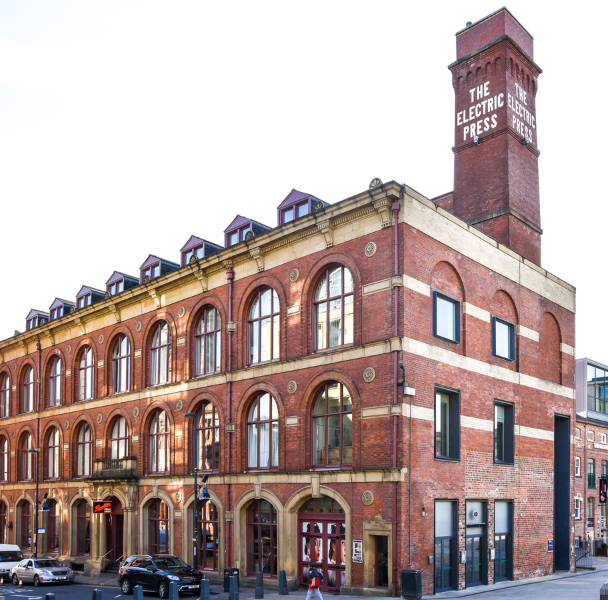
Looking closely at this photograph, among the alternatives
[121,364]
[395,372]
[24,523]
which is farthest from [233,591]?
[24,523]

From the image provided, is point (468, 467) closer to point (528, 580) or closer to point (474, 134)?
point (528, 580)

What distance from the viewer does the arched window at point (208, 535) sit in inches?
1361

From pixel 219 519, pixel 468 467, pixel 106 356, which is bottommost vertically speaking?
pixel 219 519

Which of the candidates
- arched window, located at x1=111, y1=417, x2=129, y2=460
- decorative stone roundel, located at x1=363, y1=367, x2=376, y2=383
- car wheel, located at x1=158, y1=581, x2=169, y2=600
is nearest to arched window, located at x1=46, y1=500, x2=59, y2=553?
arched window, located at x1=111, y1=417, x2=129, y2=460

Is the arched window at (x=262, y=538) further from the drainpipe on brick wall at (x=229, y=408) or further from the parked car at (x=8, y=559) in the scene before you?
the parked car at (x=8, y=559)

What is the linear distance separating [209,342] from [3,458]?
1048 inches

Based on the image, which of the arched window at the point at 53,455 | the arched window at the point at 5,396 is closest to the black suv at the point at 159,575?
the arched window at the point at 53,455

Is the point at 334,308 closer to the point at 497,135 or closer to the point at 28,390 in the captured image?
the point at 497,135

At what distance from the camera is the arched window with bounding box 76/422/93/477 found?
45.3 m

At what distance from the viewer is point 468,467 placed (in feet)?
97.1

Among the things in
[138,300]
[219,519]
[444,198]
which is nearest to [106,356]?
[138,300]

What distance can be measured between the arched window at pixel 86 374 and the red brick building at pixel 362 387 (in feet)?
2.81

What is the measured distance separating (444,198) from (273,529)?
18357 mm

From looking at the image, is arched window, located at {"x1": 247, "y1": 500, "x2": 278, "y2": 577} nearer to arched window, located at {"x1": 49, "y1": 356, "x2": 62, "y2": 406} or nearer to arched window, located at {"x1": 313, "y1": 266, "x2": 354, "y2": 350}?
arched window, located at {"x1": 313, "y1": 266, "x2": 354, "y2": 350}
